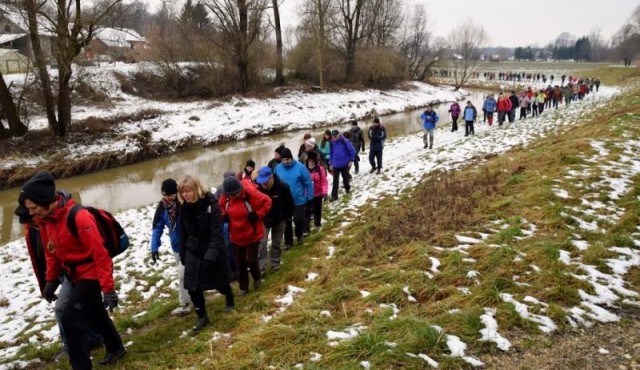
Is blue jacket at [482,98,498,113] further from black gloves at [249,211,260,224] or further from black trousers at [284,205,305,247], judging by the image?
black gloves at [249,211,260,224]

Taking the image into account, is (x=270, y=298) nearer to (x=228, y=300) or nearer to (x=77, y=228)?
(x=228, y=300)

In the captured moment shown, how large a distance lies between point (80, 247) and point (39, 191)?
65 centimetres

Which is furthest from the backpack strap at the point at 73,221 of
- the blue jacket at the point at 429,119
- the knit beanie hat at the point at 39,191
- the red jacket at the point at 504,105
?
the red jacket at the point at 504,105

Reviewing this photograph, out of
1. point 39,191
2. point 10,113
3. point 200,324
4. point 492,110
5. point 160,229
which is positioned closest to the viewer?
point 39,191

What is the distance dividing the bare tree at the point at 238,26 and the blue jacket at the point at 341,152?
2533 centimetres

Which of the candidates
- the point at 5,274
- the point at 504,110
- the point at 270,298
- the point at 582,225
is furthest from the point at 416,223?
the point at 504,110

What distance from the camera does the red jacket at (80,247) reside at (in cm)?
411

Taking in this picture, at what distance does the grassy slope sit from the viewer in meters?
4.05

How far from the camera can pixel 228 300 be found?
5.60m

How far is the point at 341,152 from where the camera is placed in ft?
37.1

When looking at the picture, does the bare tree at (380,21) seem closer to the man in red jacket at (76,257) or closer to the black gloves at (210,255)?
the black gloves at (210,255)

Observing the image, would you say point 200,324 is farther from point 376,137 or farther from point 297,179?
point 376,137

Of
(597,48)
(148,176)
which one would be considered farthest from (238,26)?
(597,48)

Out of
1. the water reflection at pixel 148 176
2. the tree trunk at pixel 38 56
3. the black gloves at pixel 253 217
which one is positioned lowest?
the water reflection at pixel 148 176
